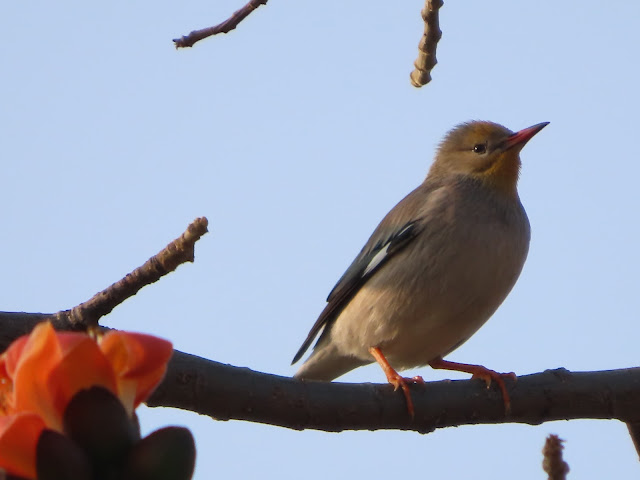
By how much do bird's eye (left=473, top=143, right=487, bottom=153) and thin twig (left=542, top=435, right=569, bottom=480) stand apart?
526cm

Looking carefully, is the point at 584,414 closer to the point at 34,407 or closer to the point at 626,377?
the point at 626,377

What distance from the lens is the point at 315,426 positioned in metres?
3.49

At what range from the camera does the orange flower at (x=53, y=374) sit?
3.06 feet

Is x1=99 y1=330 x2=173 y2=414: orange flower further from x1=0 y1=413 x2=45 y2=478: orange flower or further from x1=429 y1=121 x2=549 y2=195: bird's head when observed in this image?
x1=429 y1=121 x2=549 y2=195: bird's head

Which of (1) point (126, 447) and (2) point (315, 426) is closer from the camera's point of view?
(1) point (126, 447)

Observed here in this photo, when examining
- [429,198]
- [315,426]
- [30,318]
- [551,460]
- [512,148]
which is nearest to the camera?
[551,460]

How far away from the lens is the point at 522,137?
22.2ft

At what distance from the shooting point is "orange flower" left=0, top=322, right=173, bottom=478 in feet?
3.06

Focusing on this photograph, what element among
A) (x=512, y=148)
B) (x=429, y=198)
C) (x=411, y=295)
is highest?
(x=512, y=148)

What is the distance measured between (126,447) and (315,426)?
2.56 m

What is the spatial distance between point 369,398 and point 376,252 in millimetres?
2552

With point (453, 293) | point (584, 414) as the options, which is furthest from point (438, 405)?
point (453, 293)

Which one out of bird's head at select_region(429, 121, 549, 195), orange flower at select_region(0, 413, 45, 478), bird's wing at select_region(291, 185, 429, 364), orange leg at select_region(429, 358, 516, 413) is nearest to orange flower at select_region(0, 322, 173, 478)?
orange flower at select_region(0, 413, 45, 478)

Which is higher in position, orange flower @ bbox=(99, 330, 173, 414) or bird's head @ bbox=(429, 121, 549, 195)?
bird's head @ bbox=(429, 121, 549, 195)
